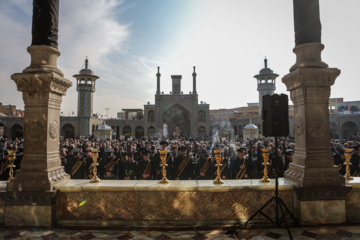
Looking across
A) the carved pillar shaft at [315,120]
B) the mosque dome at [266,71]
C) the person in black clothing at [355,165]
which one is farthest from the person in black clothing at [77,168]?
the mosque dome at [266,71]

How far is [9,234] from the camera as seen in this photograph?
3.30 m

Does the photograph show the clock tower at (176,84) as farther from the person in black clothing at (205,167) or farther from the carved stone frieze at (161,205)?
the carved stone frieze at (161,205)

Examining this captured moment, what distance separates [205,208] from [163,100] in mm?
38268

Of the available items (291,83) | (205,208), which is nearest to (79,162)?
(205,208)

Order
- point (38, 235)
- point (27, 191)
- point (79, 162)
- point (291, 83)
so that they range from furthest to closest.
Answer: point (79, 162) → point (291, 83) → point (27, 191) → point (38, 235)

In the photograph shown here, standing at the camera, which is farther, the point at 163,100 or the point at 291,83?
the point at 163,100

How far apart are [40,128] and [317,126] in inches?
177

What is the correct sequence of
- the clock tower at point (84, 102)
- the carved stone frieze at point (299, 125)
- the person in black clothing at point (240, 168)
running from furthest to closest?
the clock tower at point (84, 102)
the person in black clothing at point (240, 168)
the carved stone frieze at point (299, 125)

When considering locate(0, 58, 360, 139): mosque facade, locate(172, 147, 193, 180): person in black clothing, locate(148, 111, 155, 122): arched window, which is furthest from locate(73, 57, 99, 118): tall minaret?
locate(172, 147, 193, 180): person in black clothing

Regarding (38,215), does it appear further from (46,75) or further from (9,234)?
(46,75)

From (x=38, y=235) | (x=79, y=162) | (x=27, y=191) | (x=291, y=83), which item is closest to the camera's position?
(x=38, y=235)

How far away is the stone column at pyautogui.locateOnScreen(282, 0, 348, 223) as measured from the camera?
356cm

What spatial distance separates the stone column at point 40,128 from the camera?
3553mm

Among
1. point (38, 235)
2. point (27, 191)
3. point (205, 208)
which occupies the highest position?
point (27, 191)
